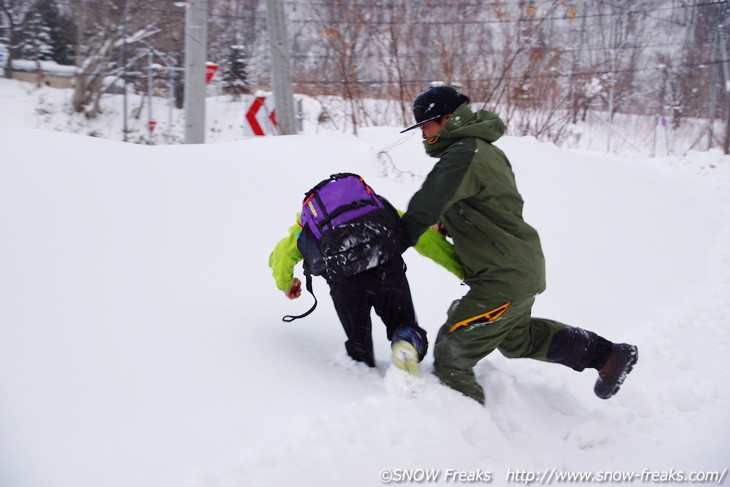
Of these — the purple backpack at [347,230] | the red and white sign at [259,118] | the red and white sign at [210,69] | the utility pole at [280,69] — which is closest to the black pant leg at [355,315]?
the purple backpack at [347,230]

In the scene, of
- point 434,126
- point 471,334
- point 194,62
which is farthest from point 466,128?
point 194,62

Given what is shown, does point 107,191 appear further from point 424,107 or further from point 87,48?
point 87,48

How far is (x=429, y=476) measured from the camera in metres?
1.95

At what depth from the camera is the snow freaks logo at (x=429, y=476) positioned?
6.23 ft

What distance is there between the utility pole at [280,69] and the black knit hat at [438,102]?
5225mm

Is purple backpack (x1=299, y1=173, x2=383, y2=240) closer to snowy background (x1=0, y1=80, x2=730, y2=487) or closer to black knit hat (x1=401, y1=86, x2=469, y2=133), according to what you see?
black knit hat (x1=401, y1=86, x2=469, y2=133)

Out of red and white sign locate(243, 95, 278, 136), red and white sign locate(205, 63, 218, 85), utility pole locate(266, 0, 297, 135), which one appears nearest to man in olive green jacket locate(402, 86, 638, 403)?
utility pole locate(266, 0, 297, 135)

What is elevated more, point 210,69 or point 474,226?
point 210,69

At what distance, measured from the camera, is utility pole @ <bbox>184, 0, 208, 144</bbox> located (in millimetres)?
6766

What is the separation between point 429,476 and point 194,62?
20.3 ft

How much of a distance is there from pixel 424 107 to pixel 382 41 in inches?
287

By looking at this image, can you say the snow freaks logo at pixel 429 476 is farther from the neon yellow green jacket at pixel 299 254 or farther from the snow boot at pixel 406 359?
the neon yellow green jacket at pixel 299 254

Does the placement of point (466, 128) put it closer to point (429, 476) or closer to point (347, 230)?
point (347, 230)

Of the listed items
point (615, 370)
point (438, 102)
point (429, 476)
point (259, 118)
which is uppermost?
point (438, 102)
